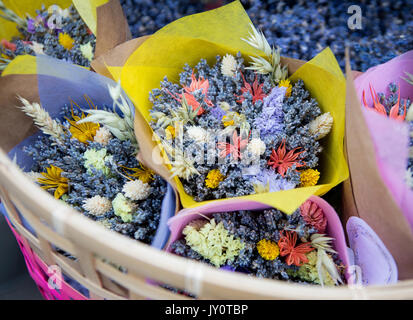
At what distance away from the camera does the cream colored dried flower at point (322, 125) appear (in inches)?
26.2

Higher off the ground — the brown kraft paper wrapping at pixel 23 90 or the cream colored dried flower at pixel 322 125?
the brown kraft paper wrapping at pixel 23 90

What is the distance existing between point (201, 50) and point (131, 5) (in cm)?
42

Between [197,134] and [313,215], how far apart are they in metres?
0.25

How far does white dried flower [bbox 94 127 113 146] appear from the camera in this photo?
71cm

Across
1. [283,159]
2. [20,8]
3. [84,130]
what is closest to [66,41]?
[20,8]

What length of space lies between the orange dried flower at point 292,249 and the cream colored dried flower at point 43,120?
18.5 inches

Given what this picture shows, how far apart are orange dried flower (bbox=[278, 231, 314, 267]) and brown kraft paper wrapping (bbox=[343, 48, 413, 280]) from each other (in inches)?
4.6

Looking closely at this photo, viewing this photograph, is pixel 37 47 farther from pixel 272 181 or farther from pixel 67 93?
pixel 272 181

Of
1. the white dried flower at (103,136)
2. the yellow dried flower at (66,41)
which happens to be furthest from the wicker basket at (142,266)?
the yellow dried flower at (66,41)

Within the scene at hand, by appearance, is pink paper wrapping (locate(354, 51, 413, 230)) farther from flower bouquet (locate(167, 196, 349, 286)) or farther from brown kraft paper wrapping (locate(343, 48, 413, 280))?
flower bouquet (locate(167, 196, 349, 286))

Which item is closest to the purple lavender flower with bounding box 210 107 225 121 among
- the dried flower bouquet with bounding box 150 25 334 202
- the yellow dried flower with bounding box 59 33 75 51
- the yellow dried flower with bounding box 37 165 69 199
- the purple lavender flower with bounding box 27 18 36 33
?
the dried flower bouquet with bounding box 150 25 334 202

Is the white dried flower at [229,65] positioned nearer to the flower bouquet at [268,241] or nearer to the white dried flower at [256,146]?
the white dried flower at [256,146]

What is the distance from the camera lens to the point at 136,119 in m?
0.64
